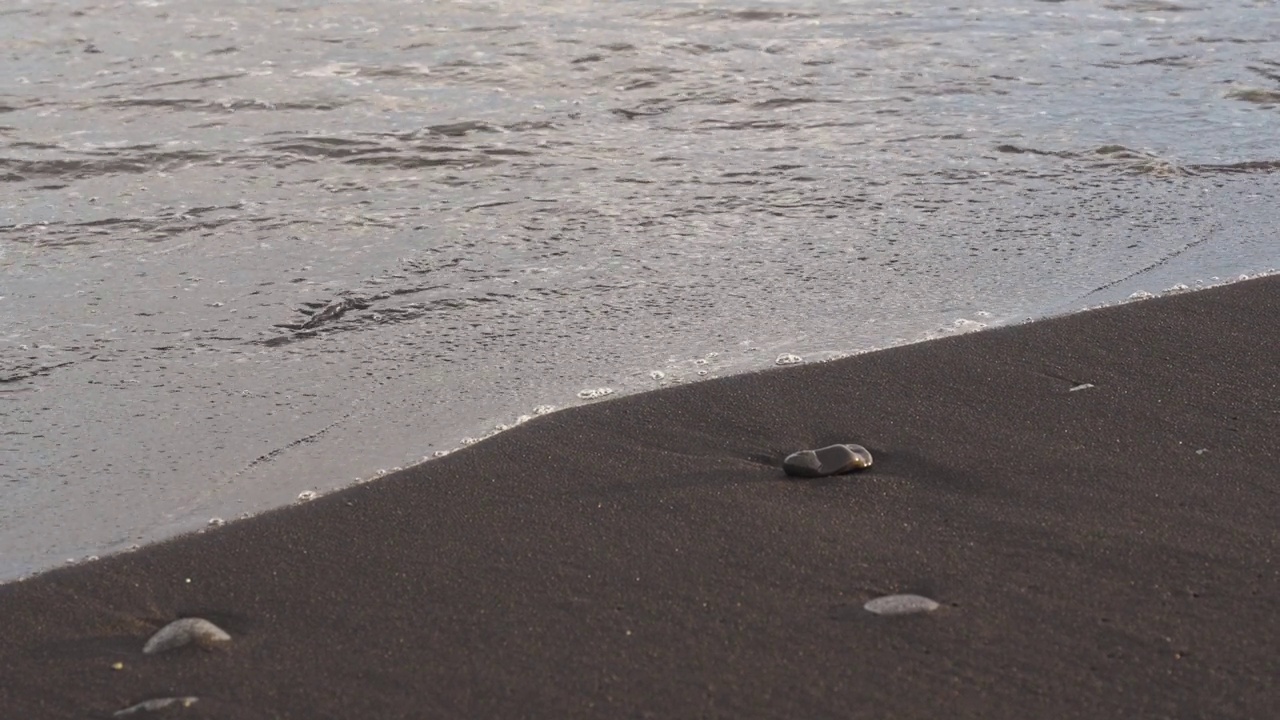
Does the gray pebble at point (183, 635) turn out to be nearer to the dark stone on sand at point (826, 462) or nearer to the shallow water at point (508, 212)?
the shallow water at point (508, 212)

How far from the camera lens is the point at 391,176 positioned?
6176mm

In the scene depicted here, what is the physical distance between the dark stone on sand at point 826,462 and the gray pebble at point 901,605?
1.85 ft

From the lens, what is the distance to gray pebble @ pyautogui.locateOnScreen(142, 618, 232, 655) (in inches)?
98.6

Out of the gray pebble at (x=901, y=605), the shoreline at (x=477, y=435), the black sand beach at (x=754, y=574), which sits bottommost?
the shoreline at (x=477, y=435)

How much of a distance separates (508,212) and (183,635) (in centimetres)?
327

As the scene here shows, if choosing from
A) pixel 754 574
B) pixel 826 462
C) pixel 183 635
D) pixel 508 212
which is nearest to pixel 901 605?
pixel 754 574

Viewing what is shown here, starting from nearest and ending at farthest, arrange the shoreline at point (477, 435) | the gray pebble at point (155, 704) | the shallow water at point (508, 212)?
the gray pebble at point (155, 704)
the shoreline at point (477, 435)
the shallow water at point (508, 212)

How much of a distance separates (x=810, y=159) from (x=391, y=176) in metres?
1.90

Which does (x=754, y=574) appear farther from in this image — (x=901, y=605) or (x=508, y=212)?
(x=508, y=212)

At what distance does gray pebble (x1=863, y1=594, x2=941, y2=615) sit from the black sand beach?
3cm

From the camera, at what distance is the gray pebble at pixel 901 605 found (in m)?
2.51

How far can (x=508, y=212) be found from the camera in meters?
5.59

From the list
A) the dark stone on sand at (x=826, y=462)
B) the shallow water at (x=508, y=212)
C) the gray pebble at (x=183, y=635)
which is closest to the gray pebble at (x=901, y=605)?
the dark stone on sand at (x=826, y=462)

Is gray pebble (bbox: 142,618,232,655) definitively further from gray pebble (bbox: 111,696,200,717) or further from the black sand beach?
gray pebble (bbox: 111,696,200,717)
